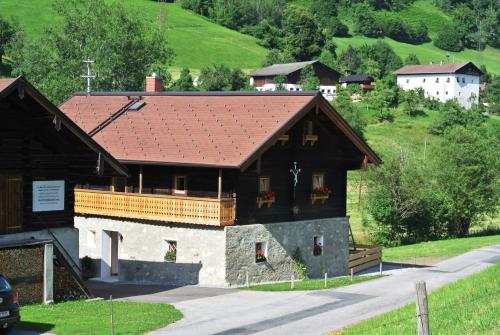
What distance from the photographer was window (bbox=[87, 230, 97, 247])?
35.1 m

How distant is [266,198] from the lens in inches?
1254

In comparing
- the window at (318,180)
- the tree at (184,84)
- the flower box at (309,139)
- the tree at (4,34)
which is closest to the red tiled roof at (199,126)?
the flower box at (309,139)

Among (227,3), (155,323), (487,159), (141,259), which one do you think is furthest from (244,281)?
(227,3)

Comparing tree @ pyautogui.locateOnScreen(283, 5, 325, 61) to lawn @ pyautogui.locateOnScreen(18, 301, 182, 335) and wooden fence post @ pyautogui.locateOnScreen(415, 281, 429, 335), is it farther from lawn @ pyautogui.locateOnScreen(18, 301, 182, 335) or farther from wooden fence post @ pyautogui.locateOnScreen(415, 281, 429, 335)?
wooden fence post @ pyautogui.locateOnScreen(415, 281, 429, 335)

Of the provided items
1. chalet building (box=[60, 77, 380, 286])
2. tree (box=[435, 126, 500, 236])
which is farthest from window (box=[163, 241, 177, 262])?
tree (box=[435, 126, 500, 236])

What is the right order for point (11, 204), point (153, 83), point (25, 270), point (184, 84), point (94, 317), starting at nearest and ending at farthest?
point (94, 317) → point (25, 270) → point (11, 204) → point (153, 83) → point (184, 84)

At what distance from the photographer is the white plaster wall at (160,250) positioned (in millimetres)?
30672

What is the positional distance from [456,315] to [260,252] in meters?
14.8

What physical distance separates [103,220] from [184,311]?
1123 cm

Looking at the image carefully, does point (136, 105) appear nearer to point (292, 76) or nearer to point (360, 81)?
point (292, 76)

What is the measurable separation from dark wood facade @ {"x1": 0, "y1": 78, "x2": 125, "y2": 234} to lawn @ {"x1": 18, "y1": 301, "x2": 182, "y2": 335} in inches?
126

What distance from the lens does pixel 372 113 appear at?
348ft

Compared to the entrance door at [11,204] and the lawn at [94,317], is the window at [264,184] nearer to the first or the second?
the lawn at [94,317]

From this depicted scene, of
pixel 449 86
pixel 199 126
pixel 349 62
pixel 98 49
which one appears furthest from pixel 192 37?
pixel 199 126
